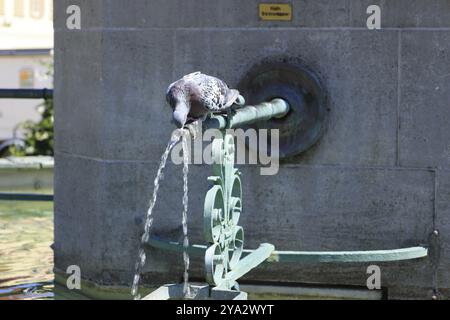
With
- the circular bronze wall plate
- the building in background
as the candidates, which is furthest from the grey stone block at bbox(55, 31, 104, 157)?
the building in background

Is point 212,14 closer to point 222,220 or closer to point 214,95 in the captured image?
point 214,95

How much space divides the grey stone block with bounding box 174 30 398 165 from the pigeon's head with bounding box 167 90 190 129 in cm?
169

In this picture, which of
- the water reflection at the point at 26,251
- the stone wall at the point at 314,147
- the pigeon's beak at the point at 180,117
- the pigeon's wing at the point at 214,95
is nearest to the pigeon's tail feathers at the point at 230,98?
the pigeon's wing at the point at 214,95

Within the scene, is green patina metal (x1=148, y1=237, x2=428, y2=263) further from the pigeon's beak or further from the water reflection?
the pigeon's beak

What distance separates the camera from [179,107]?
508 centimetres

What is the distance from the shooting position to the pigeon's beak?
16.4 ft

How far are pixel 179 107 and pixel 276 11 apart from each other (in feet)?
6.00

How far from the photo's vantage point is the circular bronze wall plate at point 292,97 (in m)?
6.74

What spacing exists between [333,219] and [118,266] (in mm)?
1387

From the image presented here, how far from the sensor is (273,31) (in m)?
6.75

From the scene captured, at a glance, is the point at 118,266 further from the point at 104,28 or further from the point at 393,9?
the point at 393,9

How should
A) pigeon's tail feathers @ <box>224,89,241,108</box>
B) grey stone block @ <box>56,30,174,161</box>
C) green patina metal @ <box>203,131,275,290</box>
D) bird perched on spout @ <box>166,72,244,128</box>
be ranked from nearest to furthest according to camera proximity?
green patina metal @ <box>203,131,275,290</box> < bird perched on spout @ <box>166,72,244,128</box> < pigeon's tail feathers @ <box>224,89,241,108</box> < grey stone block @ <box>56,30,174,161</box>

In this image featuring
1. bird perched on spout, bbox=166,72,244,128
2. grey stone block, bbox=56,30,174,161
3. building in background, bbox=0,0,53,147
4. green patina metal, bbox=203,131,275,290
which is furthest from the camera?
building in background, bbox=0,0,53,147

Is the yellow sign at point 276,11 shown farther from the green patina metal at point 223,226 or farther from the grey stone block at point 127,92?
the green patina metal at point 223,226
